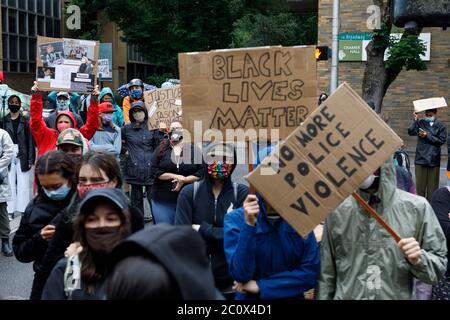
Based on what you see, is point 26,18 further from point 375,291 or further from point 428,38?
point 375,291

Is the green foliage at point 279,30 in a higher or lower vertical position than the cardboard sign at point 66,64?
higher

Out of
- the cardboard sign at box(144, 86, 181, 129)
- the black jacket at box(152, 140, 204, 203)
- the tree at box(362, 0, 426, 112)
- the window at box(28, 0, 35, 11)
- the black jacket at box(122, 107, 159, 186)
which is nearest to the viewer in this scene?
the black jacket at box(152, 140, 204, 203)

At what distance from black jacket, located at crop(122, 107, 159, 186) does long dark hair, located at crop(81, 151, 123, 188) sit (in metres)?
4.75

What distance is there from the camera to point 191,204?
4.97 meters

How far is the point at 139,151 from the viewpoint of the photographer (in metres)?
9.10

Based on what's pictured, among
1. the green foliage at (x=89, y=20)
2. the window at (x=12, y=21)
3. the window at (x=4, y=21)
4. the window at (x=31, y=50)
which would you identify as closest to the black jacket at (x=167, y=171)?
the window at (x=4, y=21)

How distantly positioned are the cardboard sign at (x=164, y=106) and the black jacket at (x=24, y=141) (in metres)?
2.03

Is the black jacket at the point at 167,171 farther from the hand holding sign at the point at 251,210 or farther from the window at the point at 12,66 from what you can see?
the window at the point at 12,66

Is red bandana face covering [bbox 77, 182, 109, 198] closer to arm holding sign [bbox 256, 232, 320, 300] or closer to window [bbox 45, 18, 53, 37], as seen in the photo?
arm holding sign [bbox 256, 232, 320, 300]

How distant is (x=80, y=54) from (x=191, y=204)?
444 cm

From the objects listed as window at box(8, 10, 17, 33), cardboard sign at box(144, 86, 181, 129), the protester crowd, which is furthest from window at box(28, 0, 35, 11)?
the protester crowd

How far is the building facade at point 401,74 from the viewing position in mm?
23438

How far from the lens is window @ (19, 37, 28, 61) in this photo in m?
34.3

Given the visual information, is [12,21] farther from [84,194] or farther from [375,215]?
[375,215]
